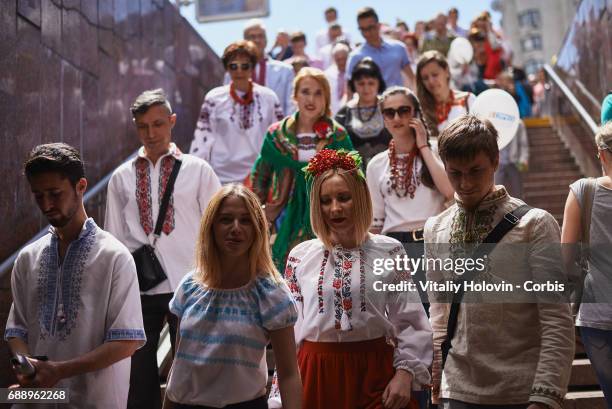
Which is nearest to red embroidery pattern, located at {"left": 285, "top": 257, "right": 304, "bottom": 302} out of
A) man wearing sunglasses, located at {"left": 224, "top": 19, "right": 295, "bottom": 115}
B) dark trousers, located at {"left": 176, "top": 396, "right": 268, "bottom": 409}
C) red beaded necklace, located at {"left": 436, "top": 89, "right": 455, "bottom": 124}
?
dark trousers, located at {"left": 176, "top": 396, "right": 268, "bottom": 409}

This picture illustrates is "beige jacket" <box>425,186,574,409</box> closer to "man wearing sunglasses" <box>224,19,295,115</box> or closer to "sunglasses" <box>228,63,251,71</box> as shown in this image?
"sunglasses" <box>228,63,251,71</box>

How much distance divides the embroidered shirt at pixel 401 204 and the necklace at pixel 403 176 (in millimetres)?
14

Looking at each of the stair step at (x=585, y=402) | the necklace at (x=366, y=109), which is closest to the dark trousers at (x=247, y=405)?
the stair step at (x=585, y=402)

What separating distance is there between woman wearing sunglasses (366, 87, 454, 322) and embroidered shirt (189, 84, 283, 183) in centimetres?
205

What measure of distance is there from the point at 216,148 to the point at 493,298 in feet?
14.9

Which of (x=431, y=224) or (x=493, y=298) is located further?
(x=431, y=224)

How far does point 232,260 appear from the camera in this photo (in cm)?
351

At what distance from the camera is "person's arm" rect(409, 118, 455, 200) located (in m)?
5.16

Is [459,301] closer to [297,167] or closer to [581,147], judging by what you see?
[297,167]

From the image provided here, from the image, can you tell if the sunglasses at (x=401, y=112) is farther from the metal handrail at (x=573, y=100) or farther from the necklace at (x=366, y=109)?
the metal handrail at (x=573, y=100)

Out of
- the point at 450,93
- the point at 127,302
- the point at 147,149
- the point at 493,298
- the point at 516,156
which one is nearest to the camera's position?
the point at 493,298

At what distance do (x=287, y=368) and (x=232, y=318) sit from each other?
0.29 m

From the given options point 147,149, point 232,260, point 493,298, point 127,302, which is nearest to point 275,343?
point 232,260

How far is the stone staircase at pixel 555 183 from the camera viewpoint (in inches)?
205
